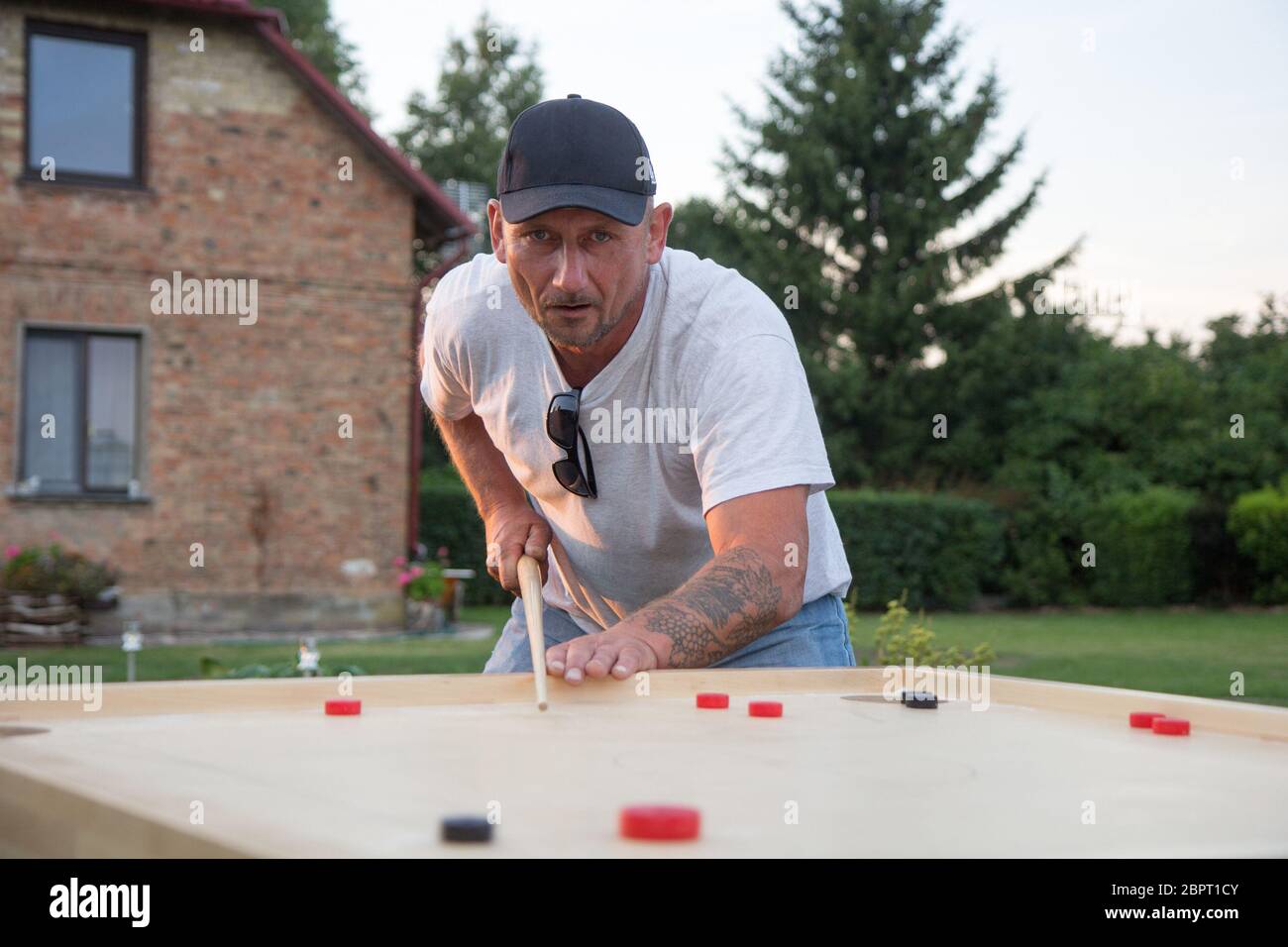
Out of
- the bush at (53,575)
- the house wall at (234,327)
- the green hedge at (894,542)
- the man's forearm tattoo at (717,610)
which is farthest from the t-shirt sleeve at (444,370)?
the green hedge at (894,542)

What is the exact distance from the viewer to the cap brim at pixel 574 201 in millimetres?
2934

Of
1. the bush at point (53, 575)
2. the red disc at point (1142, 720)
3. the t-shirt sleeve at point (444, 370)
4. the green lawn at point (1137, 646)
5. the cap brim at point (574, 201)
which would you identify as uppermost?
the cap brim at point (574, 201)

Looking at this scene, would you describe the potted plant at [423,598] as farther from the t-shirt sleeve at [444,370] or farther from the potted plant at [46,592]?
the t-shirt sleeve at [444,370]

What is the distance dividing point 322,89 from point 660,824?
44.5ft

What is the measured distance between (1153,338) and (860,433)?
5.98 meters

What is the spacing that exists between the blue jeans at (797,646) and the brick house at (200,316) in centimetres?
1033

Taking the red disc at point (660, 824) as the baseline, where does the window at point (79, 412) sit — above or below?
above

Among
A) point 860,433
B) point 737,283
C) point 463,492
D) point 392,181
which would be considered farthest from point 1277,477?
point 737,283

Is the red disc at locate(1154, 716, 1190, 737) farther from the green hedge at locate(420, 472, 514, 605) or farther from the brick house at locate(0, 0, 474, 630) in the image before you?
the green hedge at locate(420, 472, 514, 605)

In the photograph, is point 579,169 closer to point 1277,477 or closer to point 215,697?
point 215,697

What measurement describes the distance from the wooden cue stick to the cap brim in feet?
2.79

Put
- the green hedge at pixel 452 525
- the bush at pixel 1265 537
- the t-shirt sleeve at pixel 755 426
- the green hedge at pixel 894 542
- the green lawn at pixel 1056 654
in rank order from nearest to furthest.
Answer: the t-shirt sleeve at pixel 755 426 < the green lawn at pixel 1056 654 < the green hedge at pixel 452 525 < the green hedge at pixel 894 542 < the bush at pixel 1265 537

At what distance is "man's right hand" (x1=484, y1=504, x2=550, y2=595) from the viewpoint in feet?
11.8

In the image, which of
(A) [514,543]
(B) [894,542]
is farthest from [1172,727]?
(B) [894,542]
